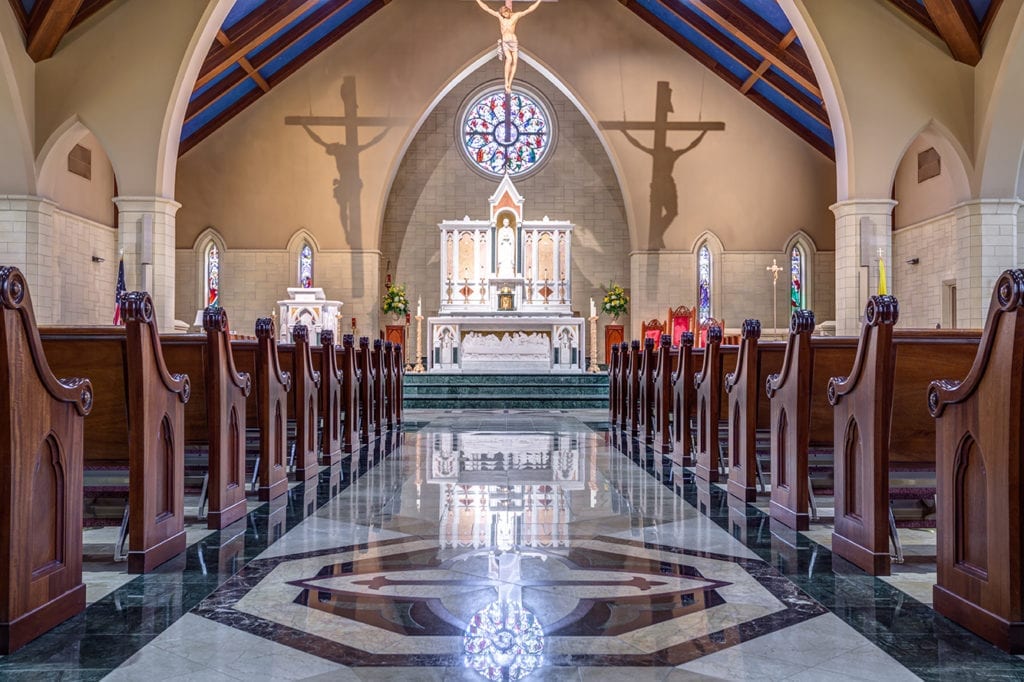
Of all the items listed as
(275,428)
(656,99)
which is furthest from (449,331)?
(275,428)

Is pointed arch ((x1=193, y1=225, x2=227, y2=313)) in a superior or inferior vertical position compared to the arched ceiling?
inferior

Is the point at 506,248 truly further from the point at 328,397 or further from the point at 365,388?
the point at 328,397

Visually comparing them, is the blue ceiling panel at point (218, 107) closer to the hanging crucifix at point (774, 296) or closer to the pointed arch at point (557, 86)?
the pointed arch at point (557, 86)

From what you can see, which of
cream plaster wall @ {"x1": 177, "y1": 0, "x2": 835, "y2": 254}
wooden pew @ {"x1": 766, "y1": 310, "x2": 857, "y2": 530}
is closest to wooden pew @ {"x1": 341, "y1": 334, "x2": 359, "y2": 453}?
wooden pew @ {"x1": 766, "y1": 310, "x2": 857, "y2": 530}

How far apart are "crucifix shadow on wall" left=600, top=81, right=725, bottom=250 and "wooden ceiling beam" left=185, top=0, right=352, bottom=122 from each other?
534cm

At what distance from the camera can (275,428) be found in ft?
14.0

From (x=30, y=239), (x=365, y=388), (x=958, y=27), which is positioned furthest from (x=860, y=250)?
(x=30, y=239)

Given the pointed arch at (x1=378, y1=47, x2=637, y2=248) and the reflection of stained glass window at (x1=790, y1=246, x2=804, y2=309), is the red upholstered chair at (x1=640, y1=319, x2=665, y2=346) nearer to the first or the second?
the pointed arch at (x1=378, y1=47, x2=637, y2=248)

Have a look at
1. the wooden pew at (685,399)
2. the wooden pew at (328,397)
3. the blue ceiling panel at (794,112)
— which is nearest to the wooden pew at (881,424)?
the wooden pew at (685,399)

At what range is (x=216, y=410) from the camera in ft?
11.1

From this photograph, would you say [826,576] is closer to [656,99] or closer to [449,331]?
[449,331]

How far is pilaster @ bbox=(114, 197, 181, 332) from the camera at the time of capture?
10.5 m

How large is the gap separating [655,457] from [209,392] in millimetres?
3448

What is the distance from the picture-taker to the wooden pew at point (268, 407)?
13.3 ft
